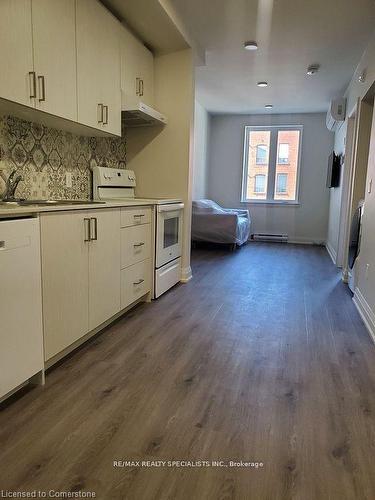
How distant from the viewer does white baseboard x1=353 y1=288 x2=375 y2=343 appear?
8.51 ft

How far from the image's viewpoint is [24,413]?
5.21 ft

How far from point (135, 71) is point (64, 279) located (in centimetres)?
218

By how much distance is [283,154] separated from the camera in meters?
7.44

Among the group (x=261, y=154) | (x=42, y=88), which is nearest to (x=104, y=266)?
(x=42, y=88)

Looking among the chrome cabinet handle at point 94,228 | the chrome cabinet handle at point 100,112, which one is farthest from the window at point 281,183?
the chrome cabinet handle at point 94,228

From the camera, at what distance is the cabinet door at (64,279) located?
1.83 m

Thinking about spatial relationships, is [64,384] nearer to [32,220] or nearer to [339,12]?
[32,220]

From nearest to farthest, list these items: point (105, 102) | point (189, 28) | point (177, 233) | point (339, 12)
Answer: point (105, 102) < point (339, 12) < point (189, 28) < point (177, 233)

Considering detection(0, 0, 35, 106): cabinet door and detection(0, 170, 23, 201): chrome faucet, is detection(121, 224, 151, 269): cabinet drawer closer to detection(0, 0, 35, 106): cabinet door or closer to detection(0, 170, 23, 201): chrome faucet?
detection(0, 170, 23, 201): chrome faucet

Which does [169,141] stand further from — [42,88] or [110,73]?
[42,88]

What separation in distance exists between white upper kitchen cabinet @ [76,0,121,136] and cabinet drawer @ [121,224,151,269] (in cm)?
80

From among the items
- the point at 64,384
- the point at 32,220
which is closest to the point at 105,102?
the point at 32,220

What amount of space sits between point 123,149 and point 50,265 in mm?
2230

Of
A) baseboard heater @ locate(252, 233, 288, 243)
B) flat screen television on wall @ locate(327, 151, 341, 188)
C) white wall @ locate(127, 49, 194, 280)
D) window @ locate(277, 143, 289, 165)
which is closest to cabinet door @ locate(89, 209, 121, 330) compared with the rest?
white wall @ locate(127, 49, 194, 280)
